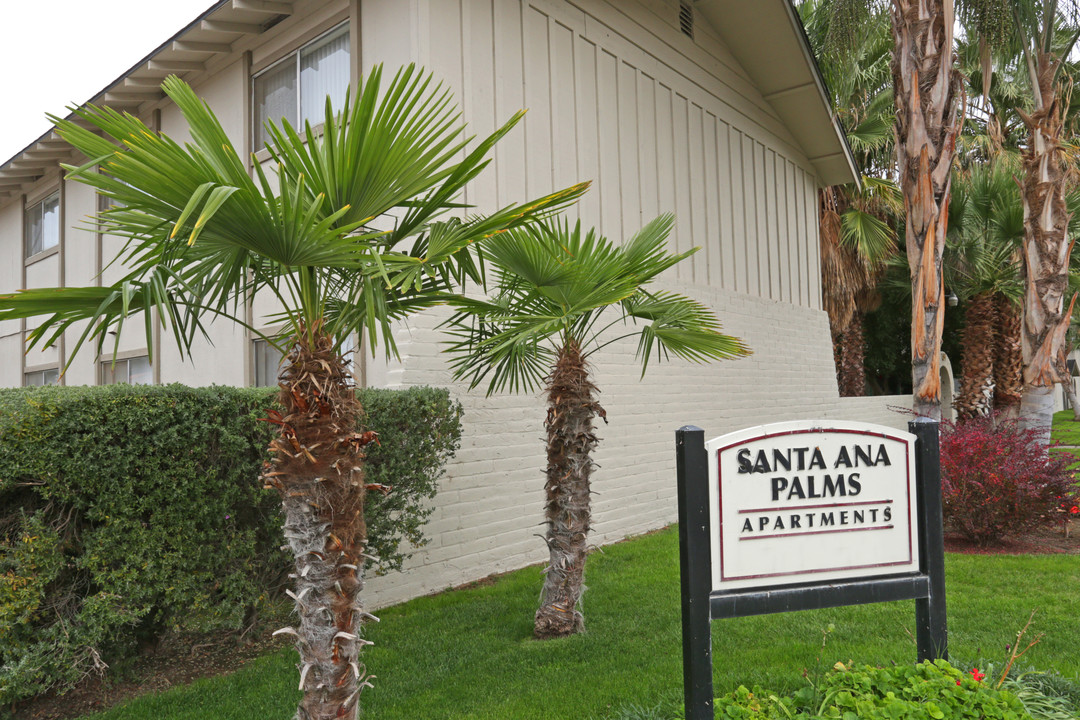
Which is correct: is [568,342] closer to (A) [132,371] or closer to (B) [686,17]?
(B) [686,17]

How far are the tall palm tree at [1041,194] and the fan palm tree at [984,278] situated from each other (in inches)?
190

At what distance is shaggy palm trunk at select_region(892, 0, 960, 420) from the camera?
24.9 feet

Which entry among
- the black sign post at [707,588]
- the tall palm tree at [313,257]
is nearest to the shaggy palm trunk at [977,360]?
the black sign post at [707,588]

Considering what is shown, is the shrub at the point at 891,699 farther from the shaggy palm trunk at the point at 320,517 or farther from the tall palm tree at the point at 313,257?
the tall palm tree at the point at 313,257

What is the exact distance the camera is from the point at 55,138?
1083 centimetres

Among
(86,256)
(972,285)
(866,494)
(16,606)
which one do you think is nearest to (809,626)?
(866,494)

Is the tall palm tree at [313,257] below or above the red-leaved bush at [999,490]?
above

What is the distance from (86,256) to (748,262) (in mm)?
10567

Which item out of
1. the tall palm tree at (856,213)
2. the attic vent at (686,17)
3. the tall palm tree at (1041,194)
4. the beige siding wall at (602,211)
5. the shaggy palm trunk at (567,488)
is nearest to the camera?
the shaggy palm trunk at (567,488)

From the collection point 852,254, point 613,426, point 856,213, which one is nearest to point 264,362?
point 613,426

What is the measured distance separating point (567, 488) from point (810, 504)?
204cm

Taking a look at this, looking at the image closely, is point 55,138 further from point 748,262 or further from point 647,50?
point 748,262

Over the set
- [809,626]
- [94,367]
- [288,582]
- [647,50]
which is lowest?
[809,626]

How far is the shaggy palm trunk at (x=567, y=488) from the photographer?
16.7 feet
